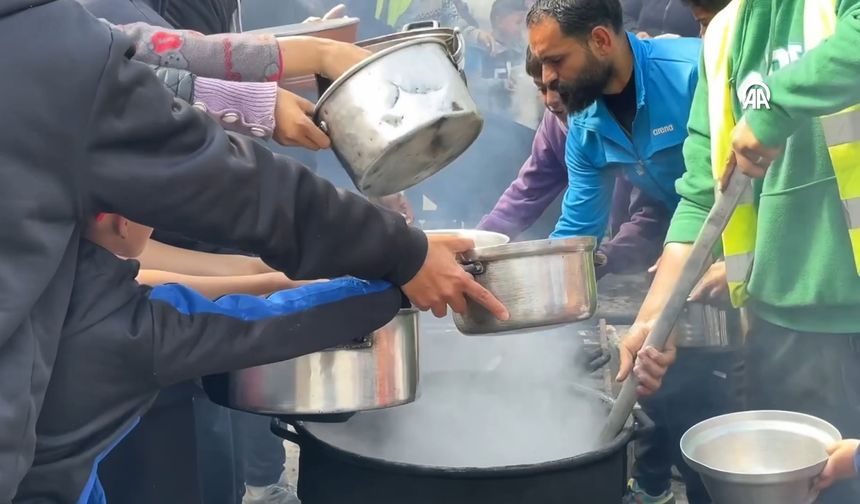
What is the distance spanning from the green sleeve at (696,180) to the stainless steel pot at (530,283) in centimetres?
66

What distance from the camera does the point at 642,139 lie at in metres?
3.05

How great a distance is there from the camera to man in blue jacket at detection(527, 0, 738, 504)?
302 centimetres

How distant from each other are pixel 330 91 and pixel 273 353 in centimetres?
53

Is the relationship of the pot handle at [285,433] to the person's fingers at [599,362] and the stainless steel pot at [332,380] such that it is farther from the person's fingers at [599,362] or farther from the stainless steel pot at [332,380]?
the person's fingers at [599,362]

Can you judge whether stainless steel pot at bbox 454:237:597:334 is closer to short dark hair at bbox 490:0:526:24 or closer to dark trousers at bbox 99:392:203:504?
dark trousers at bbox 99:392:203:504

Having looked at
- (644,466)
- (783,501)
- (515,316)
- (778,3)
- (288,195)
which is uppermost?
(778,3)

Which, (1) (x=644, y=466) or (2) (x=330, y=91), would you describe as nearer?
(2) (x=330, y=91)

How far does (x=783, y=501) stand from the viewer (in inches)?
70.2

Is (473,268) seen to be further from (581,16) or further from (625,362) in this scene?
(581,16)

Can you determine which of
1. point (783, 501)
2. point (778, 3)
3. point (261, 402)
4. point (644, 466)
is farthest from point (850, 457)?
point (644, 466)

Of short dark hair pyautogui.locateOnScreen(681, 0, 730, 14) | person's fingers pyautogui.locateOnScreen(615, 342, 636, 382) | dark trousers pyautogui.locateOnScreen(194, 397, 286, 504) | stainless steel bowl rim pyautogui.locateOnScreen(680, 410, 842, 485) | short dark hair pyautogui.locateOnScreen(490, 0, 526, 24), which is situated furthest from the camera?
short dark hair pyautogui.locateOnScreen(490, 0, 526, 24)

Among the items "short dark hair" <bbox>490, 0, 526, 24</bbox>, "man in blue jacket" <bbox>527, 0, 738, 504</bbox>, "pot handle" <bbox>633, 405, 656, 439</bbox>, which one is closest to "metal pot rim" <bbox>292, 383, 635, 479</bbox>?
"pot handle" <bbox>633, 405, 656, 439</bbox>

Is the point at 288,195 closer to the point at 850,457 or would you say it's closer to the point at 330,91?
the point at 330,91

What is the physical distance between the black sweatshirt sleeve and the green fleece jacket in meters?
0.96
